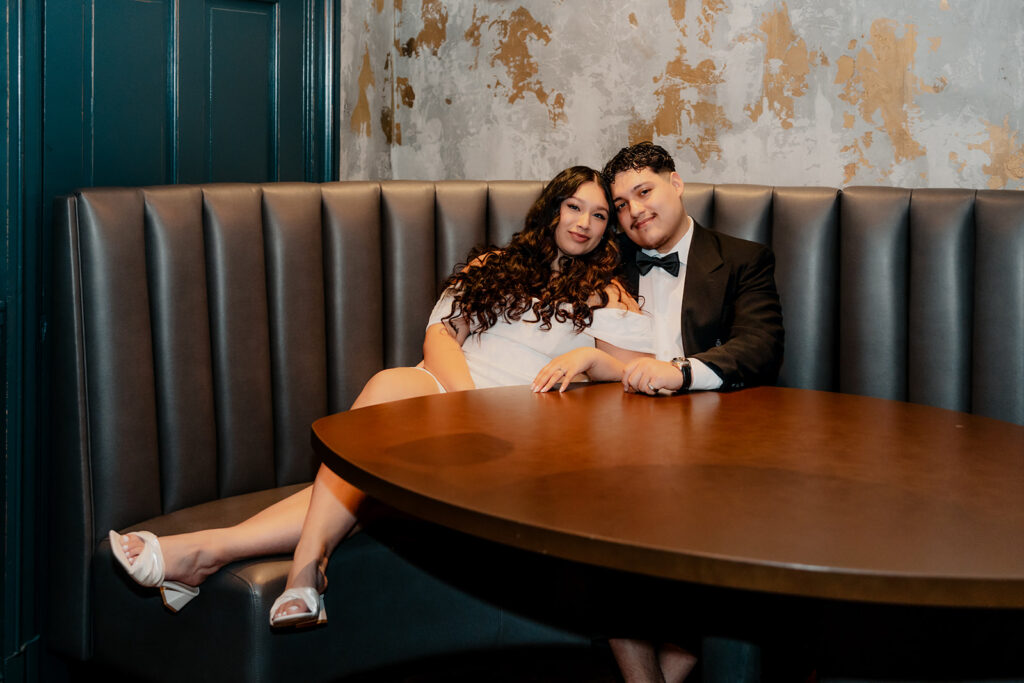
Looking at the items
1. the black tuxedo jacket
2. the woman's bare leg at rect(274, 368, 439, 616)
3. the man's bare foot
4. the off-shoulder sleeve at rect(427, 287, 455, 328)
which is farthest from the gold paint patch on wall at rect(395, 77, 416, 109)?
the man's bare foot

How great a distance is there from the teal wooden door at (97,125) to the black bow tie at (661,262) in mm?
1362

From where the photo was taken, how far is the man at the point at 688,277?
2113 millimetres

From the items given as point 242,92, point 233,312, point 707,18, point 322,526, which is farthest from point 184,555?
point 707,18

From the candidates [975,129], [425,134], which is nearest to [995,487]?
[975,129]

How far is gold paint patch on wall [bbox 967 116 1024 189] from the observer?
2.37 meters

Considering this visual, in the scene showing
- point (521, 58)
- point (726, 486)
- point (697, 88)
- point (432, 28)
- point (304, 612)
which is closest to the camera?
point (726, 486)

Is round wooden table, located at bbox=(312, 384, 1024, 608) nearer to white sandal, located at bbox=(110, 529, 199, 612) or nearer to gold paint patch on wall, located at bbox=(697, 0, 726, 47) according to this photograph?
white sandal, located at bbox=(110, 529, 199, 612)

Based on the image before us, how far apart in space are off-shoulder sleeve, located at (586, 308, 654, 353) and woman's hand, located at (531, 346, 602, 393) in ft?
0.86

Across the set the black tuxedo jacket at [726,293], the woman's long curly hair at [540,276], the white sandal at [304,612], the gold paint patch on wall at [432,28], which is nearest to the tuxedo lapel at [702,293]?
the black tuxedo jacket at [726,293]

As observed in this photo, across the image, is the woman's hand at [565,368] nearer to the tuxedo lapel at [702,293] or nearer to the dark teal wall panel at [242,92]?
the tuxedo lapel at [702,293]

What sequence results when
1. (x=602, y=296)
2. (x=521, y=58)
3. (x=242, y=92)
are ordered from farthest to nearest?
(x=521, y=58) → (x=242, y=92) → (x=602, y=296)

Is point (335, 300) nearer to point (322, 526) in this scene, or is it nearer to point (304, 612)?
point (322, 526)

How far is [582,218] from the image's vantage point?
2.40 m

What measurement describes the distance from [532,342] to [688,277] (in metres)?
0.44
